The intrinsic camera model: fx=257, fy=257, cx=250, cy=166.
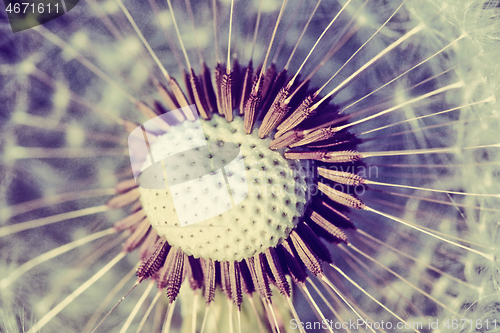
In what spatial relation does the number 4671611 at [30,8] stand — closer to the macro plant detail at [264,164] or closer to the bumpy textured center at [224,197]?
the macro plant detail at [264,164]

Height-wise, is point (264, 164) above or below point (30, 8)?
below

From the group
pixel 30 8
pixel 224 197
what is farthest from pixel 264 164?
pixel 30 8

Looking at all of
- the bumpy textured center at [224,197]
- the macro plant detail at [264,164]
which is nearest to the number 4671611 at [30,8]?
the macro plant detail at [264,164]

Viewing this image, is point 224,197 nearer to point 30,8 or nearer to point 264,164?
point 264,164

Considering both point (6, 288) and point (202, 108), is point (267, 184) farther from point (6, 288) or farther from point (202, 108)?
point (6, 288)

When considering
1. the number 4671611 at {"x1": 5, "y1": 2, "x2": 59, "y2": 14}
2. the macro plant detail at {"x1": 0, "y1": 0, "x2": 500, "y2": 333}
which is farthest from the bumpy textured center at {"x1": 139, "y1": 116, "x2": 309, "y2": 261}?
the number 4671611 at {"x1": 5, "y1": 2, "x2": 59, "y2": 14}

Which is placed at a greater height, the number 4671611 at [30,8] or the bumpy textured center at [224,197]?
the number 4671611 at [30,8]

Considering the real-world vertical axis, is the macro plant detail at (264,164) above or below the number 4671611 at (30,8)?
below
